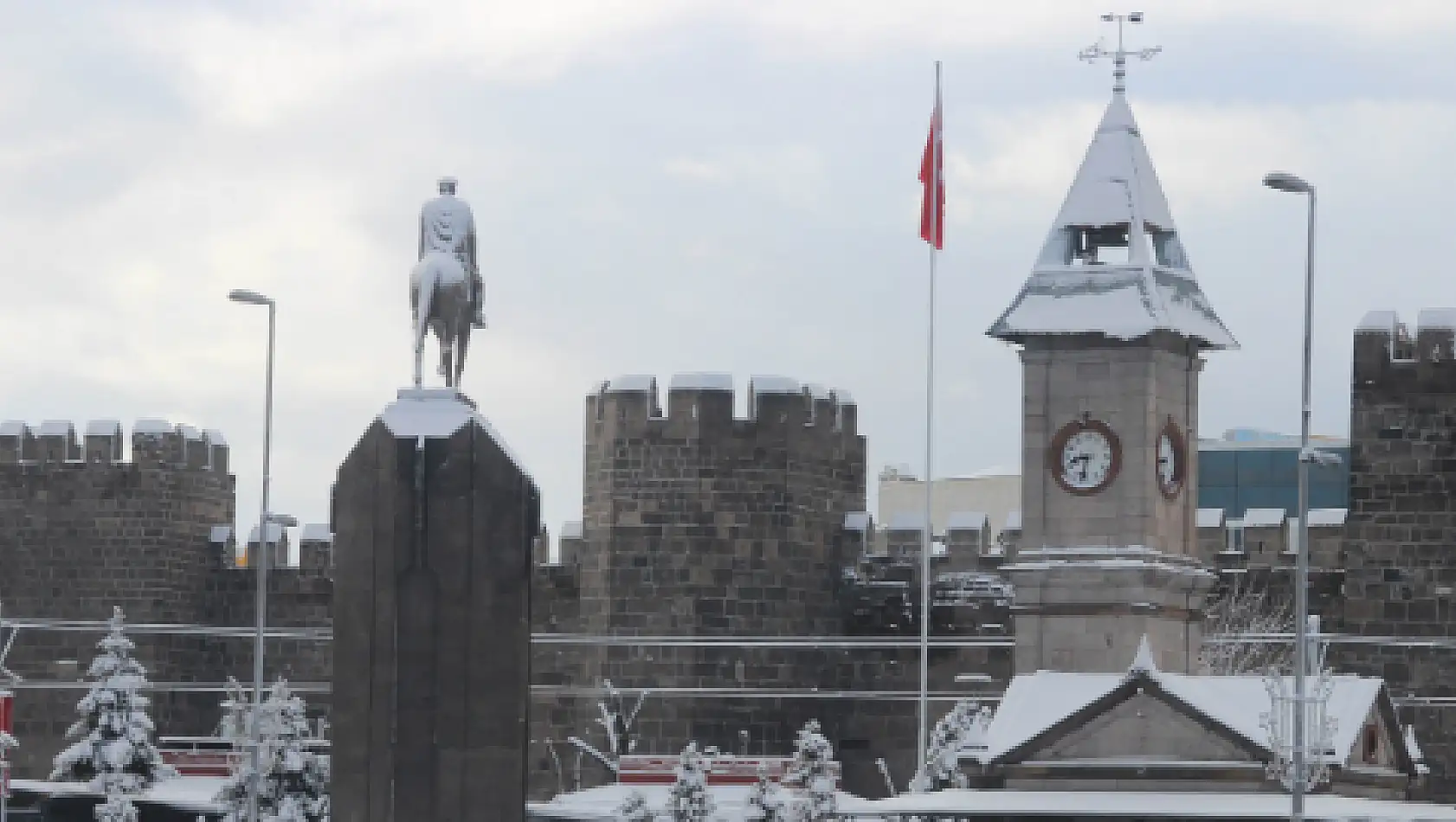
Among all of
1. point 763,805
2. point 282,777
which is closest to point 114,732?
point 282,777

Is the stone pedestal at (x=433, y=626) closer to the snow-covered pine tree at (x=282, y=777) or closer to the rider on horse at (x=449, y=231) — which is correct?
the rider on horse at (x=449, y=231)

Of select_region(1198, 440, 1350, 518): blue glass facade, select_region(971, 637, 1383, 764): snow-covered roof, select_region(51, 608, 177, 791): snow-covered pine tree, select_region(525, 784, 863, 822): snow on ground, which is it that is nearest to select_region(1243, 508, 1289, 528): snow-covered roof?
select_region(525, 784, 863, 822): snow on ground

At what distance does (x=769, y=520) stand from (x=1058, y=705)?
373 inches

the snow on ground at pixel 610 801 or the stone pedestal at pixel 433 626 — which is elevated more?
the stone pedestal at pixel 433 626

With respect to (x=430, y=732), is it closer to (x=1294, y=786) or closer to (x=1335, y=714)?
(x=1294, y=786)

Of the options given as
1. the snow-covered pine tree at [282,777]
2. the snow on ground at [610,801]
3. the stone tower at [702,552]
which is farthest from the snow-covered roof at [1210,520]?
the snow-covered pine tree at [282,777]

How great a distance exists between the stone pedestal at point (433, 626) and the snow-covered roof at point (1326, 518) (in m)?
31.9

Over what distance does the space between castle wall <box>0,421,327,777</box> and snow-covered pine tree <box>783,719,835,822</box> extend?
1356 cm

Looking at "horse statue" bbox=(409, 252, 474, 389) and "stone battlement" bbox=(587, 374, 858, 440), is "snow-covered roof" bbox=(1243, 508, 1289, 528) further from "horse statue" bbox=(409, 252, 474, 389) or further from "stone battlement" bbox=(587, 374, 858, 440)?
"horse statue" bbox=(409, 252, 474, 389)

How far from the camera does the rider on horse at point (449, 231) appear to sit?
19906 millimetres

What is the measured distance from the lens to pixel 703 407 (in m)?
50.9

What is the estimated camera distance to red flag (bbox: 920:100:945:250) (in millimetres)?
47469

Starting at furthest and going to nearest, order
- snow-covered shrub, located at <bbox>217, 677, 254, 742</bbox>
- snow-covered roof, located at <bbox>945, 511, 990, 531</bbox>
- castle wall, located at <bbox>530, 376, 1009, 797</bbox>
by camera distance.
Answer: snow-covered roof, located at <bbox>945, 511, 990, 531</bbox> < snow-covered shrub, located at <bbox>217, 677, 254, 742</bbox> < castle wall, located at <bbox>530, 376, 1009, 797</bbox>

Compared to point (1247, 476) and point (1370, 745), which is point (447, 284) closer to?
point (1370, 745)
